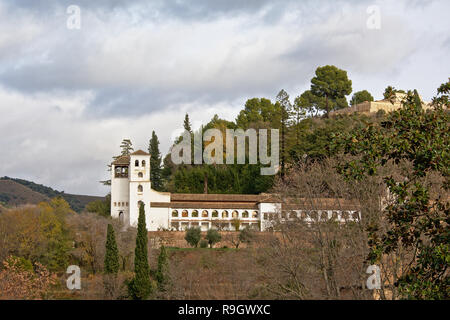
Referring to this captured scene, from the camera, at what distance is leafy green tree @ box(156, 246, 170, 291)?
34434 mm

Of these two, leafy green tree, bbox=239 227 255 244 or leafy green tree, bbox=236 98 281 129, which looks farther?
leafy green tree, bbox=236 98 281 129

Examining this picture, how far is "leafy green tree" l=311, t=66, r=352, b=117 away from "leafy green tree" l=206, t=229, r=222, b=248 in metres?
41.2

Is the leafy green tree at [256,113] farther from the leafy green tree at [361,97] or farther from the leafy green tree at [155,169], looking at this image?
the leafy green tree at [361,97]

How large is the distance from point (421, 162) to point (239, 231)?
1466 inches

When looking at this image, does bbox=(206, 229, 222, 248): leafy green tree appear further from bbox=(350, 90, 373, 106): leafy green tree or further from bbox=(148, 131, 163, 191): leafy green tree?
bbox=(350, 90, 373, 106): leafy green tree

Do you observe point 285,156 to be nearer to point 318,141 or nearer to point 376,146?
point 318,141

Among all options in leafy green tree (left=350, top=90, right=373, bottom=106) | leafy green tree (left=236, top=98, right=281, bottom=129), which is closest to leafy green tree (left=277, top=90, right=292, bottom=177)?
leafy green tree (left=236, top=98, right=281, bottom=129)

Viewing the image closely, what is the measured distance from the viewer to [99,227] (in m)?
42.5

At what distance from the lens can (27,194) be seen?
432 ft

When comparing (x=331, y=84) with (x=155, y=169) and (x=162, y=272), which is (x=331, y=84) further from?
(x=162, y=272)

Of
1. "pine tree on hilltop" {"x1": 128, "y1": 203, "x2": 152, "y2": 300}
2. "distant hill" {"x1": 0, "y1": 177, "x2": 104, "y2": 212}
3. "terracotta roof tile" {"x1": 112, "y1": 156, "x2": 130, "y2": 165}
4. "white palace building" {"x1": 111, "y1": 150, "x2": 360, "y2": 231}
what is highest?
"distant hill" {"x1": 0, "y1": 177, "x2": 104, "y2": 212}

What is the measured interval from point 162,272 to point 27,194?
10266 centimetres

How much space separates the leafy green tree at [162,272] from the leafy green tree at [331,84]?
49657mm
